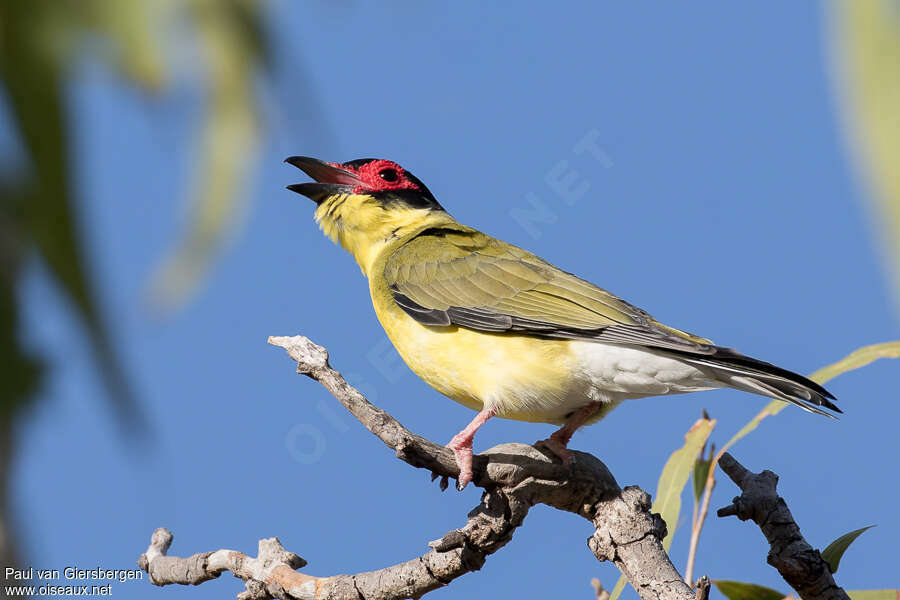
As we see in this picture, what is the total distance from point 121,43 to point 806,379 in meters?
3.40

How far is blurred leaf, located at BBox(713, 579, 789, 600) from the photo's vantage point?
14.3 feet

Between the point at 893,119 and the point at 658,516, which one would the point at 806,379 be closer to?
the point at 658,516

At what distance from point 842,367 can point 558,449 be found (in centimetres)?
137

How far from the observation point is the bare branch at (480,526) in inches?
140

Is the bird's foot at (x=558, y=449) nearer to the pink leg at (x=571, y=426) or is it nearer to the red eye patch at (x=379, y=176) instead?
the pink leg at (x=571, y=426)

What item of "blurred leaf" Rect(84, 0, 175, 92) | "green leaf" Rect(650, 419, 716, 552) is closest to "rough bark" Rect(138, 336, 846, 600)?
"green leaf" Rect(650, 419, 716, 552)

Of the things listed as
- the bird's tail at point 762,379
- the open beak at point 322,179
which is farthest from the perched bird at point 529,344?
the open beak at point 322,179

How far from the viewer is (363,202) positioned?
235 inches

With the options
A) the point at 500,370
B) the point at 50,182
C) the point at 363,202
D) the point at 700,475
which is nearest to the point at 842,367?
the point at 700,475

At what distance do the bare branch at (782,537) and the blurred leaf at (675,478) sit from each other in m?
0.23

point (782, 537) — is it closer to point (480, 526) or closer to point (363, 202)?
point (480, 526)

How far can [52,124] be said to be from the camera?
127cm

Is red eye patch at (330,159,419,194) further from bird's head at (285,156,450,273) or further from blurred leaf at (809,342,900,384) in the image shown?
blurred leaf at (809,342,900,384)

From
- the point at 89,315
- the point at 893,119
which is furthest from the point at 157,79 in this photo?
the point at 893,119
